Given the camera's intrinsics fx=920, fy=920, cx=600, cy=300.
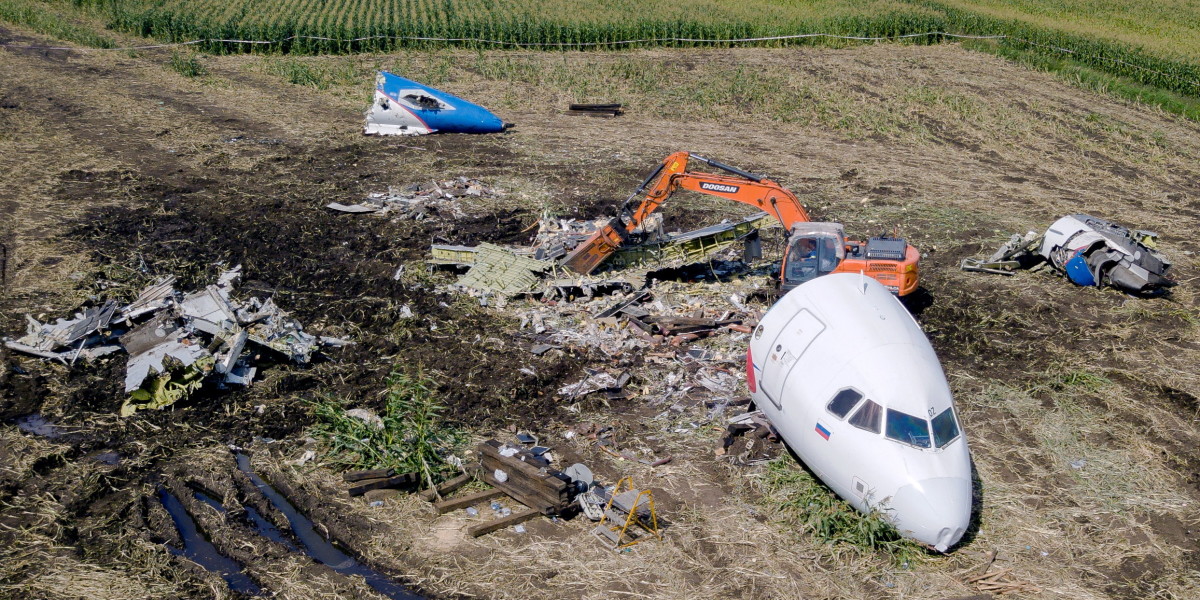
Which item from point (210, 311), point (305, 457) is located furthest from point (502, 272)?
point (305, 457)

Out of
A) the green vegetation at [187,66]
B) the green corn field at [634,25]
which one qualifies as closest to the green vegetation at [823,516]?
the green corn field at [634,25]

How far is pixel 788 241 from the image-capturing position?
17.7m

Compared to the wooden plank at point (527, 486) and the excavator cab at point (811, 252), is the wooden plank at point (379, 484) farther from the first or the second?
the excavator cab at point (811, 252)

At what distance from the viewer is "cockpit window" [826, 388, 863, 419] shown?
1163cm

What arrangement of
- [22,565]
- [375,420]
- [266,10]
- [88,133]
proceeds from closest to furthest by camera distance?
[22,565]
[375,420]
[88,133]
[266,10]

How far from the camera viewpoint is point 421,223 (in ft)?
72.5

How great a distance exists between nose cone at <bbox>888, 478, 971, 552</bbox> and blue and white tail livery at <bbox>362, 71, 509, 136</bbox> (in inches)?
811

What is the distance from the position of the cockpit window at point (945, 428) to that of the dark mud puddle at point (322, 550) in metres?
6.65

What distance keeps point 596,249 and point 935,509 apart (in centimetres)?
939

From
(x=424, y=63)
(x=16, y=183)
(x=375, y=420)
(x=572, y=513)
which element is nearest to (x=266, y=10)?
(x=424, y=63)

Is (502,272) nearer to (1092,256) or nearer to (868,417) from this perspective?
(868,417)

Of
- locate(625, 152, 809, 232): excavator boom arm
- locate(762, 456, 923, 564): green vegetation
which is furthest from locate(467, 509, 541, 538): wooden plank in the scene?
locate(625, 152, 809, 232): excavator boom arm

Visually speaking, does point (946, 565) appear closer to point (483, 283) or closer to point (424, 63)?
point (483, 283)

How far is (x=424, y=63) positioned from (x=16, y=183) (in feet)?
51.9
